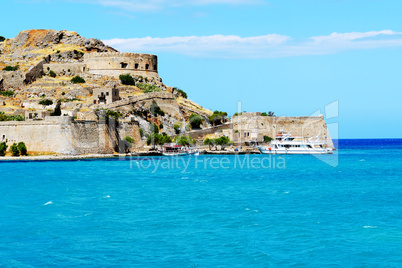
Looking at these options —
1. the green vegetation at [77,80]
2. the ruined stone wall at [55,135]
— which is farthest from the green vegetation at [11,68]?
the ruined stone wall at [55,135]

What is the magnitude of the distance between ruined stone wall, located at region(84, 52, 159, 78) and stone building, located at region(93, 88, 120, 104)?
24.2 feet

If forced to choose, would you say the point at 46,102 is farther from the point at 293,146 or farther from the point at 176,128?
the point at 293,146

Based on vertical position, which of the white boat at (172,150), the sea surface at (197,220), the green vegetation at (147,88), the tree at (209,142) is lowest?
the sea surface at (197,220)

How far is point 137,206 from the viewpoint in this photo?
2300 cm

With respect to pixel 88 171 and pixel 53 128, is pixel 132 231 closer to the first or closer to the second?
pixel 88 171

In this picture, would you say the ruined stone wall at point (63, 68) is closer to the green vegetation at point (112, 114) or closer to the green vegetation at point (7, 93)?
the green vegetation at point (7, 93)

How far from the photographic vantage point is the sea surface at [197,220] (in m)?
15.1

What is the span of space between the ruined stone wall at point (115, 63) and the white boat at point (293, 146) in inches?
607

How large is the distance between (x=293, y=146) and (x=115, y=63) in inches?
788

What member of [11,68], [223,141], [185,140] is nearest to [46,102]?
[11,68]

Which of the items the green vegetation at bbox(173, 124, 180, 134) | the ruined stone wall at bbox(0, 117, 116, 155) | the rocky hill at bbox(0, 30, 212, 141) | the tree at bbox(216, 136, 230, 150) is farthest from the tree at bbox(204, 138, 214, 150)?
the ruined stone wall at bbox(0, 117, 116, 155)

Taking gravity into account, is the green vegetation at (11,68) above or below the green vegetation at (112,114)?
above

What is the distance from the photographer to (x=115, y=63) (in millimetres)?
60844

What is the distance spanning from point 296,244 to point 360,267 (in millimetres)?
2419
